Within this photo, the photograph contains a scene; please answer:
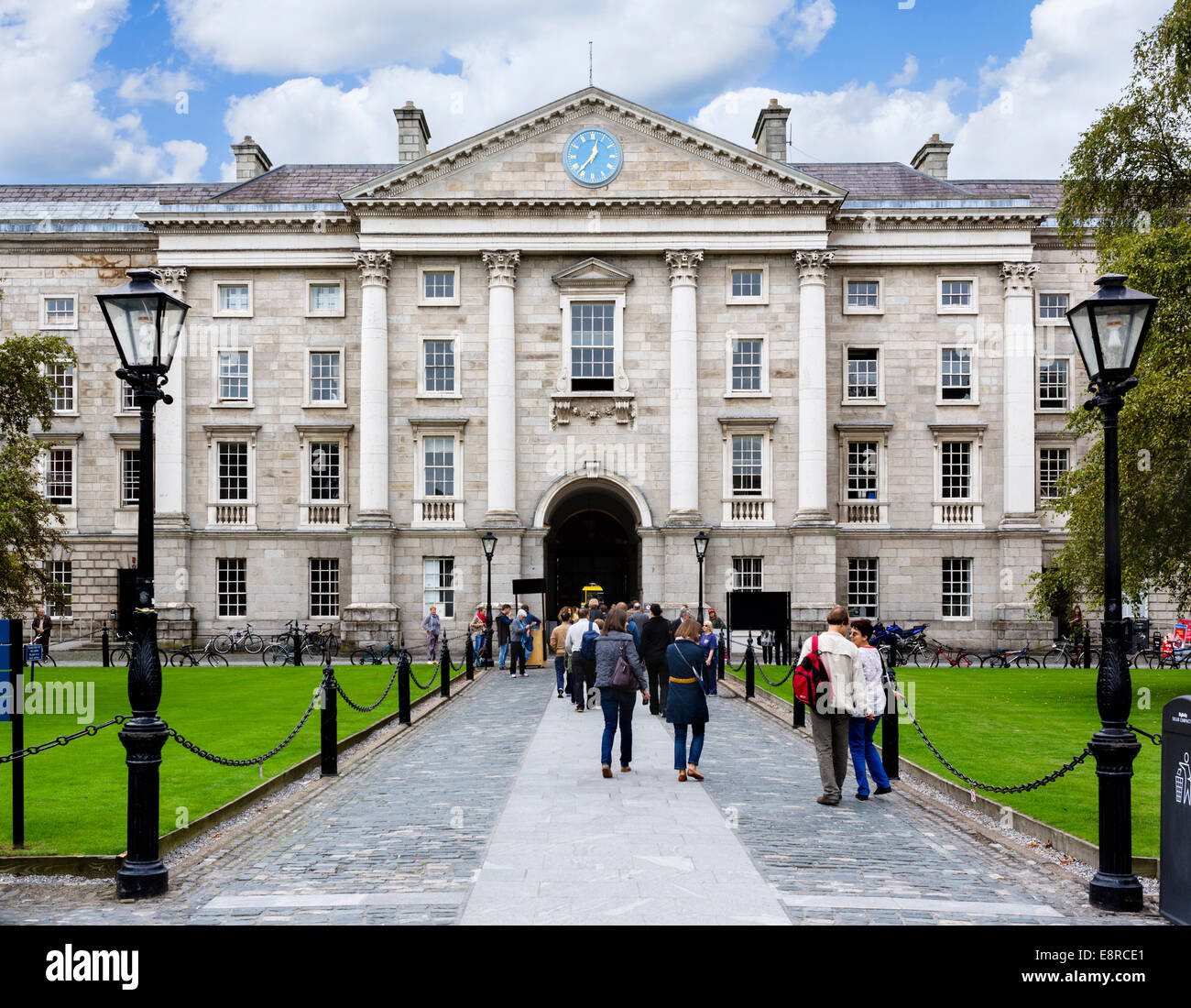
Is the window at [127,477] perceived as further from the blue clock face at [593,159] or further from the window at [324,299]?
the blue clock face at [593,159]

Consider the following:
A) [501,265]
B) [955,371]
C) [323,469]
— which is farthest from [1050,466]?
[323,469]

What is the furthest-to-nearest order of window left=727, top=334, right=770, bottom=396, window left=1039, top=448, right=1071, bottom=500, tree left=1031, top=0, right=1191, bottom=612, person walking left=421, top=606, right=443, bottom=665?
1. window left=1039, top=448, right=1071, bottom=500
2. window left=727, top=334, right=770, bottom=396
3. person walking left=421, top=606, right=443, bottom=665
4. tree left=1031, top=0, right=1191, bottom=612

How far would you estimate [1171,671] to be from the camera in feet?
105

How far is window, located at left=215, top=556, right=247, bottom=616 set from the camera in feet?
137

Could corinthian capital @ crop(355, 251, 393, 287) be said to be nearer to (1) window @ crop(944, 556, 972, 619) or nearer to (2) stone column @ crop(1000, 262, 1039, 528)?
(2) stone column @ crop(1000, 262, 1039, 528)

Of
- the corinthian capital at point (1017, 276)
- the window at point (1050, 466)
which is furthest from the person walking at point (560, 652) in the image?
the corinthian capital at point (1017, 276)

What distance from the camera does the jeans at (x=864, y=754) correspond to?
12867mm

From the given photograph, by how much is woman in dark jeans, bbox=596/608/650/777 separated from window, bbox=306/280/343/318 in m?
30.1

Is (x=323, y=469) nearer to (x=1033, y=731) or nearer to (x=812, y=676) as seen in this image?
(x=1033, y=731)

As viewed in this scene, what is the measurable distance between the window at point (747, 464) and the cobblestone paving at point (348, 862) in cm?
2633

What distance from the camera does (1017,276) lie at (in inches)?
1642

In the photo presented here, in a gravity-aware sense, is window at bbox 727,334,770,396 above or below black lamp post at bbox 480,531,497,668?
above

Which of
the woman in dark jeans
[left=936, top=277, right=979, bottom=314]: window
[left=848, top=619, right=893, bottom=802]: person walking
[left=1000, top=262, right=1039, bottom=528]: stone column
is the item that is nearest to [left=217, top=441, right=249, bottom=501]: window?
[left=936, top=277, right=979, bottom=314]: window

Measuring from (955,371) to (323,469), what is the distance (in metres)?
23.3
